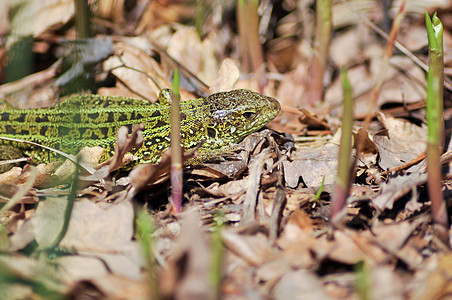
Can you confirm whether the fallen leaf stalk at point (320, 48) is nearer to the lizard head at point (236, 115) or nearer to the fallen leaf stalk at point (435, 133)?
the lizard head at point (236, 115)

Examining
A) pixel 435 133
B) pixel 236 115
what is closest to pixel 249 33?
pixel 236 115

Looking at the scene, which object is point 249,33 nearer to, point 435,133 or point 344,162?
point 344,162

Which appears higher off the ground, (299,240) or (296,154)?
(296,154)

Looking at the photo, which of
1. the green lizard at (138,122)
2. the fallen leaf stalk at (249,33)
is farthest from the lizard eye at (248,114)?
the fallen leaf stalk at (249,33)

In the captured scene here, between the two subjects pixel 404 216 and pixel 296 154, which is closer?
pixel 404 216

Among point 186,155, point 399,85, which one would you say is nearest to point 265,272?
point 186,155

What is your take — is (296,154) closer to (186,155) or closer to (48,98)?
(186,155)

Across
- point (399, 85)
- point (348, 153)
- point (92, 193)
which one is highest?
point (399, 85)
